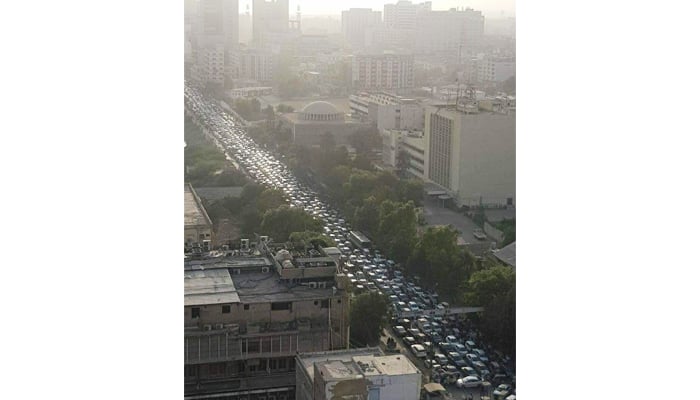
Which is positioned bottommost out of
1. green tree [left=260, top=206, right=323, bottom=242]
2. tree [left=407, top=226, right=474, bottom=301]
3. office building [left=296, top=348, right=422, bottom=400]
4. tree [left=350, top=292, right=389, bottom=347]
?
office building [left=296, top=348, right=422, bottom=400]

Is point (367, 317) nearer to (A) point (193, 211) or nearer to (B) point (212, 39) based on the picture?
(A) point (193, 211)

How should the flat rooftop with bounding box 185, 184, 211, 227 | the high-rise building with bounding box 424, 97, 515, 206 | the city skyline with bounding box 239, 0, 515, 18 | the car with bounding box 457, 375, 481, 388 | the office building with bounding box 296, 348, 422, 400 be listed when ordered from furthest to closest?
the high-rise building with bounding box 424, 97, 515, 206, the city skyline with bounding box 239, 0, 515, 18, the car with bounding box 457, 375, 481, 388, the flat rooftop with bounding box 185, 184, 211, 227, the office building with bounding box 296, 348, 422, 400

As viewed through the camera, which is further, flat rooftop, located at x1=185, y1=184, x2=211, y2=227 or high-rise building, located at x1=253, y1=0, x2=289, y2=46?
high-rise building, located at x1=253, y1=0, x2=289, y2=46

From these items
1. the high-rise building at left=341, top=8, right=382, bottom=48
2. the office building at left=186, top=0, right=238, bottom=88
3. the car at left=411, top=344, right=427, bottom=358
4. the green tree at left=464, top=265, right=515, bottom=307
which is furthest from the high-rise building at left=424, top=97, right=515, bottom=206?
the office building at left=186, top=0, right=238, bottom=88

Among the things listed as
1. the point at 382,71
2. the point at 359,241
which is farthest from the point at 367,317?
the point at 382,71

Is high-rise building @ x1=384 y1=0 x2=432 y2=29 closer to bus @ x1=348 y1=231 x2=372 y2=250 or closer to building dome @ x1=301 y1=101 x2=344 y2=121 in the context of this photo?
building dome @ x1=301 y1=101 x2=344 y2=121
